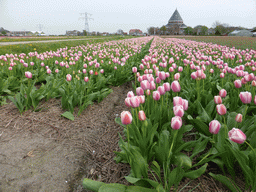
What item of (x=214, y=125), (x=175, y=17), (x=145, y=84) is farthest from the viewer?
(x=175, y=17)

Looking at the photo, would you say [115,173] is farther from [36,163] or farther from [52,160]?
[36,163]

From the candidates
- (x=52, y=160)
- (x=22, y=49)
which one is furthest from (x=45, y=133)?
(x=22, y=49)

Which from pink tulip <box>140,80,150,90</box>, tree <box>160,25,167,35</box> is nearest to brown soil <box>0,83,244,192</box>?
pink tulip <box>140,80,150,90</box>

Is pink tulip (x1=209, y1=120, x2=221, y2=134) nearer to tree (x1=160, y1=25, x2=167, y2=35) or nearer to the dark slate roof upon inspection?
tree (x1=160, y1=25, x2=167, y2=35)

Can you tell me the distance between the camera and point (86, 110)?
Result: 10.4ft

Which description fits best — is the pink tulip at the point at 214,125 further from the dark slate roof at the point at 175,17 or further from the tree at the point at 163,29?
the dark slate roof at the point at 175,17

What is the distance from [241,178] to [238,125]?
566 mm

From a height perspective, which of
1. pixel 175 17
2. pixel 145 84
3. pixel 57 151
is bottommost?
pixel 57 151

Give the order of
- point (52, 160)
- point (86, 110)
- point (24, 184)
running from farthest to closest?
point (86, 110), point (52, 160), point (24, 184)

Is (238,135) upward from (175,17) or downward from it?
downward

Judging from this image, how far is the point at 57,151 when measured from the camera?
2082 mm

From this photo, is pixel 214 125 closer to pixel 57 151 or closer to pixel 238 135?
pixel 238 135

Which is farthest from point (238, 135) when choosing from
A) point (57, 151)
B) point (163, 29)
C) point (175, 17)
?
point (175, 17)

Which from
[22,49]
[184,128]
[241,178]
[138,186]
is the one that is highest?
[22,49]
